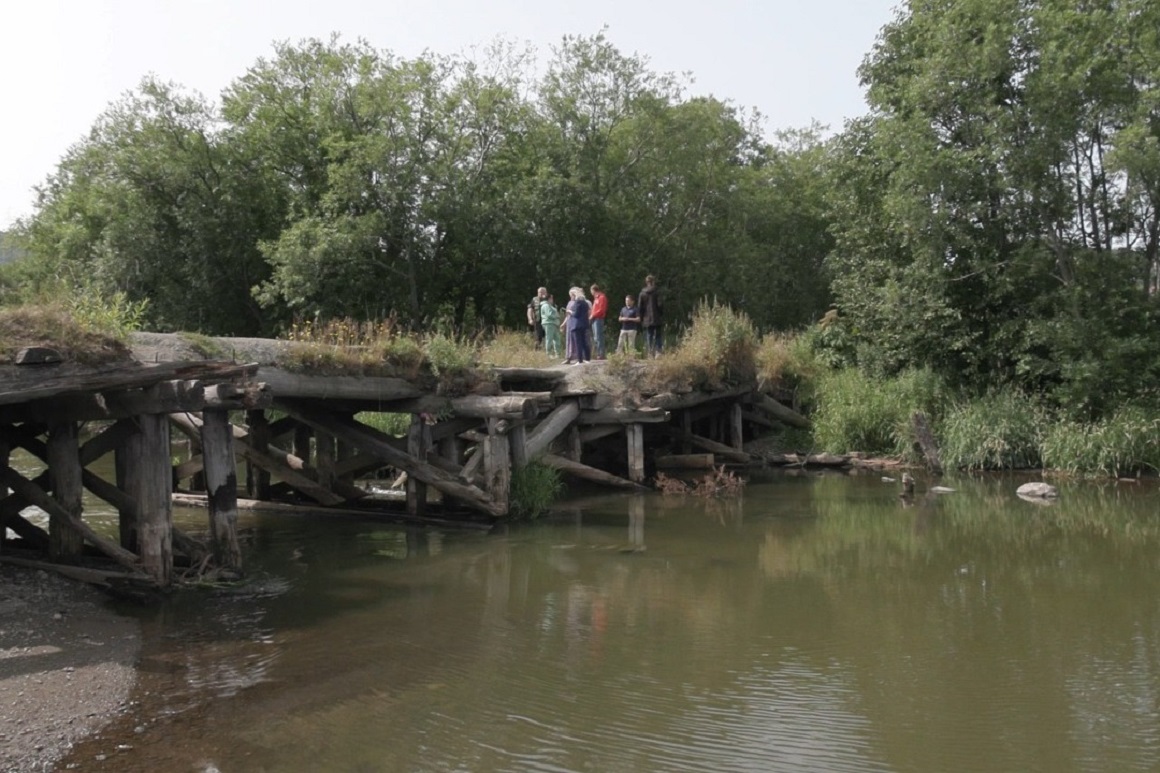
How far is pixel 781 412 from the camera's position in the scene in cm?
2225

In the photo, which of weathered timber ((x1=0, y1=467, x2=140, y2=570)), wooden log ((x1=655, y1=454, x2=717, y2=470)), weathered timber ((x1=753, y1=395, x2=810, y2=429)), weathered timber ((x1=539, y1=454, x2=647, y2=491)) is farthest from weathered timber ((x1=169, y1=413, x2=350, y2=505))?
weathered timber ((x1=753, y1=395, x2=810, y2=429))

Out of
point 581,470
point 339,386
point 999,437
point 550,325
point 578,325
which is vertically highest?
point 550,325

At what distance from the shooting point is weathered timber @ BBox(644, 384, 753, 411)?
1814cm

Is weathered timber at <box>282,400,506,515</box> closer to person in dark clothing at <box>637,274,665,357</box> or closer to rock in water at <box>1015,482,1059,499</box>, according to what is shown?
person in dark clothing at <box>637,274,665,357</box>

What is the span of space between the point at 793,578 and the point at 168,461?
20.7 ft

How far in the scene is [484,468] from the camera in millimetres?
14406

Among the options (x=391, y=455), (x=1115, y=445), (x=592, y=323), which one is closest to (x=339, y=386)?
(x=391, y=455)

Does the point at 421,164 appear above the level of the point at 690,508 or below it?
above

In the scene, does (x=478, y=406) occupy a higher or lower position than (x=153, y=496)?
higher

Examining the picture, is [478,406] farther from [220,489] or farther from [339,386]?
[220,489]

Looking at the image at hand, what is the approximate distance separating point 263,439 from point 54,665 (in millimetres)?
7710

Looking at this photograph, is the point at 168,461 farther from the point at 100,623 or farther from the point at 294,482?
the point at 294,482

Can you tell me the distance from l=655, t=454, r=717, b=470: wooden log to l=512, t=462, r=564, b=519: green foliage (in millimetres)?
5026

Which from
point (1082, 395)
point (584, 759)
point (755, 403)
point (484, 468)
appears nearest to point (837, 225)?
point (755, 403)
